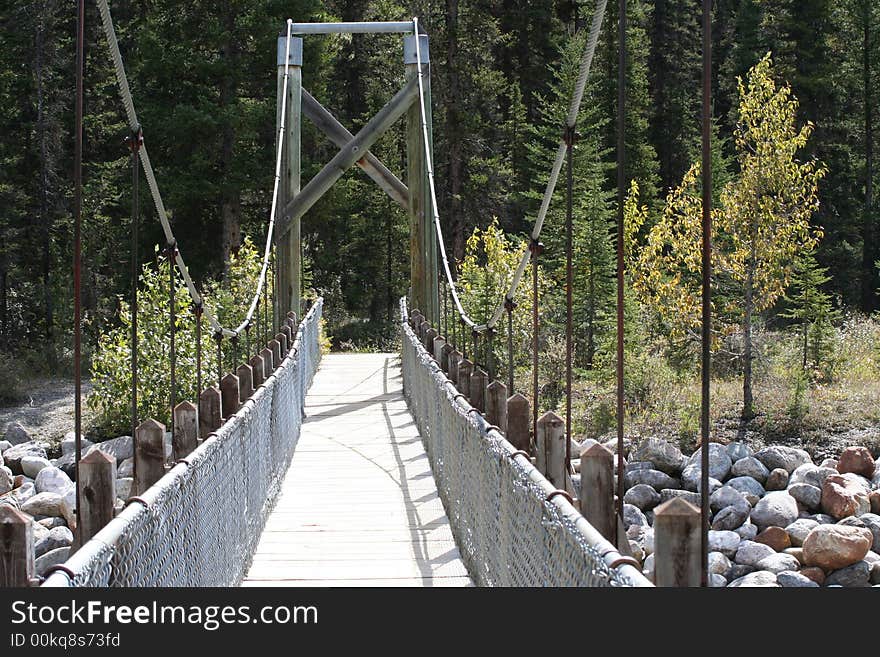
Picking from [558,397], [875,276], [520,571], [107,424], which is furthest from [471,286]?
[875,276]

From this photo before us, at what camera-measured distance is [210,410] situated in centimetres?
387

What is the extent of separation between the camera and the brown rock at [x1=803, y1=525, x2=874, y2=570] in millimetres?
7957

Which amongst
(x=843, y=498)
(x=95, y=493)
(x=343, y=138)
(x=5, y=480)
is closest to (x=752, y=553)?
(x=843, y=498)

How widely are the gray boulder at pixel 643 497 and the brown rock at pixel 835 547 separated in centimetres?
156

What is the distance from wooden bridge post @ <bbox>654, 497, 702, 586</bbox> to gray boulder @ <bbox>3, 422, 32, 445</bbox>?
32.4 ft

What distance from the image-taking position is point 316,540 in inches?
173

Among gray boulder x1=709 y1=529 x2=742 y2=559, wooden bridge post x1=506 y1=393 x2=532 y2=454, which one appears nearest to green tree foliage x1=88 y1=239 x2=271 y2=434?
gray boulder x1=709 y1=529 x2=742 y2=559

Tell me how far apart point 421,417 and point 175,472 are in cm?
400

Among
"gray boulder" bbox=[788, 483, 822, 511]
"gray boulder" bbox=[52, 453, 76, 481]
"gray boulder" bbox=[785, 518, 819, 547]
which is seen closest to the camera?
"gray boulder" bbox=[785, 518, 819, 547]

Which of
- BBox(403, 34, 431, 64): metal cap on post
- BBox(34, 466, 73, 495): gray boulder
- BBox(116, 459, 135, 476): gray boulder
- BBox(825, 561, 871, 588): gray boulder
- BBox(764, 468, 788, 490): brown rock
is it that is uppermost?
BBox(403, 34, 431, 64): metal cap on post

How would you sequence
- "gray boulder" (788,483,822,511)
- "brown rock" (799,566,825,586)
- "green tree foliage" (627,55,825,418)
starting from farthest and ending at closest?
"green tree foliage" (627,55,825,418)
"gray boulder" (788,483,822,511)
"brown rock" (799,566,825,586)

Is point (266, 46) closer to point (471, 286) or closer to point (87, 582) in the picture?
point (471, 286)

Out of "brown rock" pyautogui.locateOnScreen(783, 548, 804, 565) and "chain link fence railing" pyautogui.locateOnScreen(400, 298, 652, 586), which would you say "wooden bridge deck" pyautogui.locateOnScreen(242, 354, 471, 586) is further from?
"brown rock" pyautogui.locateOnScreen(783, 548, 804, 565)

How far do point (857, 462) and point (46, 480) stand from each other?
6.75 metres
